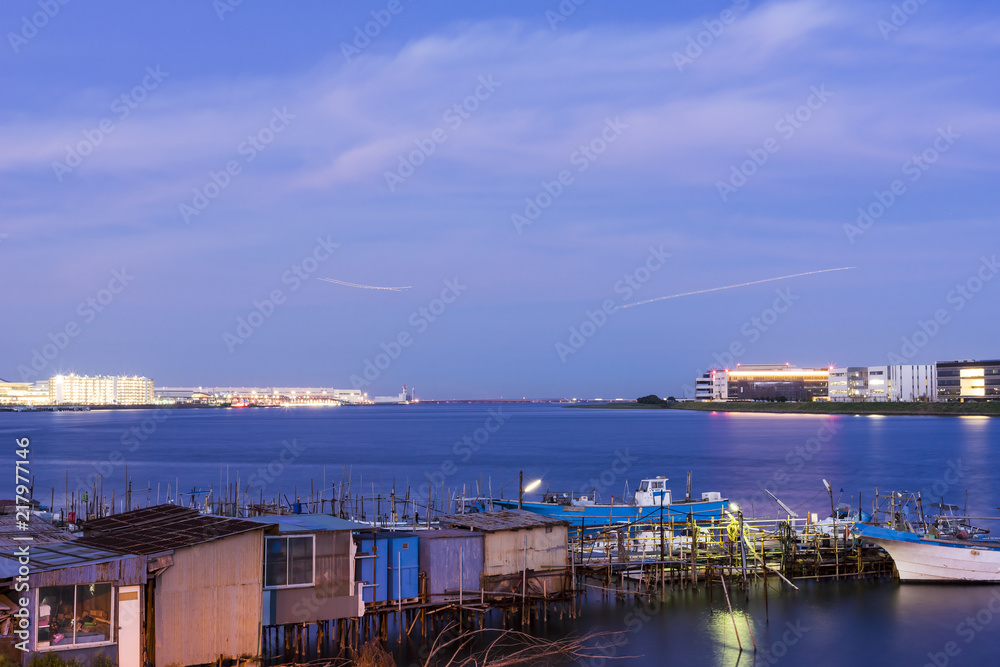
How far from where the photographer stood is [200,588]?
15.7 m

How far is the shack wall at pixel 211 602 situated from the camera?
50.2 feet

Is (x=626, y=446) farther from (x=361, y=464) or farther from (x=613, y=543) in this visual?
(x=613, y=543)

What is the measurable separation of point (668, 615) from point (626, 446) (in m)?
72.4

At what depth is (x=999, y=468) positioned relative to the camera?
2547 inches

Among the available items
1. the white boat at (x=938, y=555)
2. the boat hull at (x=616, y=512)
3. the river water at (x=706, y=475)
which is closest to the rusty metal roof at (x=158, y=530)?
the river water at (x=706, y=475)

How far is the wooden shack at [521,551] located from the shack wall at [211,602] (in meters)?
6.15

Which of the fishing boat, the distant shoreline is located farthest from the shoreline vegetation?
the fishing boat

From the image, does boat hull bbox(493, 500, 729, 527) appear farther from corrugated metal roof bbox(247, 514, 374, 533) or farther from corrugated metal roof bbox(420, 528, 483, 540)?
corrugated metal roof bbox(247, 514, 374, 533)

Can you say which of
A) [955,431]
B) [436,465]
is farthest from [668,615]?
[955,431]

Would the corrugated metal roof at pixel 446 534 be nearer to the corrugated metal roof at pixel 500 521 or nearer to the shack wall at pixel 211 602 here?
the corrugated metal roof at pixel 500 521

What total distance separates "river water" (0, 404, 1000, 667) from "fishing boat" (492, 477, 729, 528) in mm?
6716

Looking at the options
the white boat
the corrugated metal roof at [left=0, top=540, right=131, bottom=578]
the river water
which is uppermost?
the corrugated metal roof at [left=0, top=540, right=131, bottom=578]

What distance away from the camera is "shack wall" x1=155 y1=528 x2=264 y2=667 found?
15.3m

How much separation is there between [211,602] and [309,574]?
2.31m
